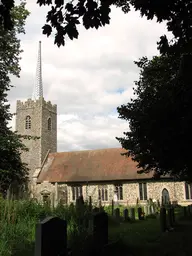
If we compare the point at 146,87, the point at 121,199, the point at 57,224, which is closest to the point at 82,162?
the point at 121,199

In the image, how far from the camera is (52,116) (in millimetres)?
44781

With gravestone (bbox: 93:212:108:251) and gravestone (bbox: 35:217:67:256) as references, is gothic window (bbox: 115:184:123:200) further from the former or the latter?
gravestone (bbox: 35:217:67:256)

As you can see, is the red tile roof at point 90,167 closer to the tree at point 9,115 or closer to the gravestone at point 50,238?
the tree at point 9,115

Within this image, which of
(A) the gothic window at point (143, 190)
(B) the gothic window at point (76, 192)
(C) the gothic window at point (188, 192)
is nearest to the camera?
(C) the gothic window at point (188, 192)

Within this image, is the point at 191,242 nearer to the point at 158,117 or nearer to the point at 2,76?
the point at 158,117

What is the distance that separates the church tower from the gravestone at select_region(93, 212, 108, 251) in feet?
108

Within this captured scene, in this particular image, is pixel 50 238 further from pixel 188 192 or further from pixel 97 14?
pixel 188 192

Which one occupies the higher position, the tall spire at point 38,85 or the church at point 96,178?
the tall spire at point 38,85

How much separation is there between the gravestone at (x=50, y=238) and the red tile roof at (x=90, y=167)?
85.6 feet

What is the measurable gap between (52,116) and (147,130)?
3544cm

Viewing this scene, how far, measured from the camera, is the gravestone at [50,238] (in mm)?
4688

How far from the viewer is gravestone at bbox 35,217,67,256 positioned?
15.4 feet

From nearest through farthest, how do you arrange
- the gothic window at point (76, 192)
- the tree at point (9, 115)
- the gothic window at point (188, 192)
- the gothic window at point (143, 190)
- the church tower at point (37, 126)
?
the tree at point (9, 115) → the gothic window at point (188, 192) → the gothic window at point (143, 190) → the gothic window at point (76, 192) → the church tower at point (37, 126)

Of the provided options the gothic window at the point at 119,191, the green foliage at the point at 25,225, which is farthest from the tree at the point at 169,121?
the gothic window at the point at 119,191
